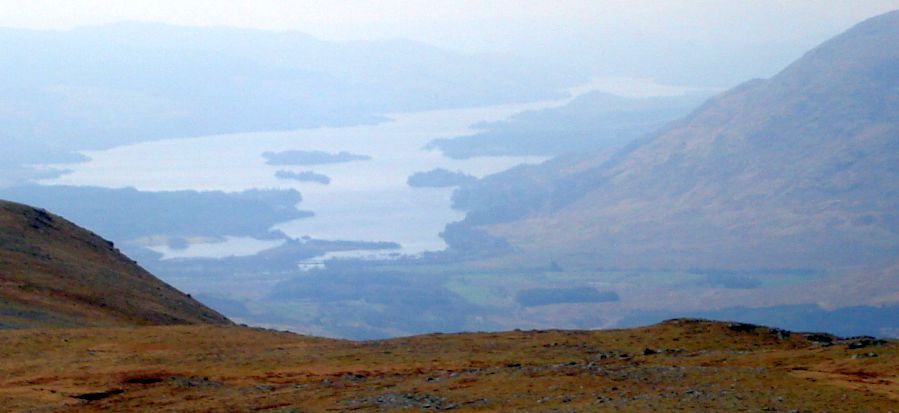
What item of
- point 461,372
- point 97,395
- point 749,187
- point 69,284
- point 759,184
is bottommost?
point 461,372

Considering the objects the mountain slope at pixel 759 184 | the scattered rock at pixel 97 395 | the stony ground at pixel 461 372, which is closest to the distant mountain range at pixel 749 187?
the mountain slope at pixel 759 184

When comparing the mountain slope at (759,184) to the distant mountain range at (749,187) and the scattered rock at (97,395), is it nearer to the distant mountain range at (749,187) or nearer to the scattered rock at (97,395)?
the distant mountain range at (749,187)

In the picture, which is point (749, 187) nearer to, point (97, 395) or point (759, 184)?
point (759, 184)

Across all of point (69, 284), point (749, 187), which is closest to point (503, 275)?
point (749, 187)

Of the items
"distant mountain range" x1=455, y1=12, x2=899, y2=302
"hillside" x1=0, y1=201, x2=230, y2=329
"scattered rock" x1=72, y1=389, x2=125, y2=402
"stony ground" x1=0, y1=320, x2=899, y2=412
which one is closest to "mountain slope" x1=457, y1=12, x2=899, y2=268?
"distant mountain range" x1=455, y1=12, x2=899, y2=302

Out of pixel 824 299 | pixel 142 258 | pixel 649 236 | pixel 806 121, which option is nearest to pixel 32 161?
pixel 142 258

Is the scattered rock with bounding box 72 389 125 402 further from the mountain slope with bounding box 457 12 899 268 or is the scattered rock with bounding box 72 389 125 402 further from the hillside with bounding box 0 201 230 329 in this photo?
the mountain slope with bounding box 457 12 899 268
